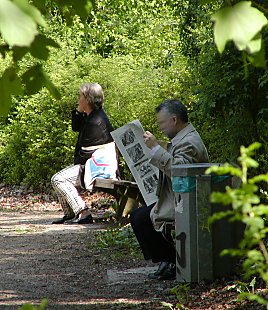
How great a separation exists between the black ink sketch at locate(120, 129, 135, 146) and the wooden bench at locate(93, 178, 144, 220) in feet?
6.85

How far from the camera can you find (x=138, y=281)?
7.80m

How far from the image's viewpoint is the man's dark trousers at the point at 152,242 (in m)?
7.91

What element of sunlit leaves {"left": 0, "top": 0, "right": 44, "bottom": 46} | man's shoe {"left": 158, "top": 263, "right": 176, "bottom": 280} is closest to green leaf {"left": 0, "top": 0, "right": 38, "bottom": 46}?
sunlit leaves {"left": 0, "top": 0, "right": 44, "bottom": 46}

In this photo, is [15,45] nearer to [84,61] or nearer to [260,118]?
[260,118]

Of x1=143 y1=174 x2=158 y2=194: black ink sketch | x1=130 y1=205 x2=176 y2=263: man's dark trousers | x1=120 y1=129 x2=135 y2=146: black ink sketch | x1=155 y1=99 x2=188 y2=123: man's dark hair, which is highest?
x1=155 y1=99 x2=188 y2=123: man's dark hair

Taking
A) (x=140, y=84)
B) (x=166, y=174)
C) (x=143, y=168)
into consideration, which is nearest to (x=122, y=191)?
(x=143, y=168)

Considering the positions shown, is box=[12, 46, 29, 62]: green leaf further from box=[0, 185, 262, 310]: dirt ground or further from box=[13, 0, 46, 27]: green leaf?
box=[0, 185, 262, 310]: dirt ground

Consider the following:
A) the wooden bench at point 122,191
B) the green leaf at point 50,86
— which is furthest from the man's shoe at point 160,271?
the green leaf at point 50,86

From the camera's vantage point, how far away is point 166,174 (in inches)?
296

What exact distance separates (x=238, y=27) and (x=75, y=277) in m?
6.41

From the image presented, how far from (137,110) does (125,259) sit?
7674 mm

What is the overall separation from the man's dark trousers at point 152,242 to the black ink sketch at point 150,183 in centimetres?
202

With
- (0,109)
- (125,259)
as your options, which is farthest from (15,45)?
(125,259)

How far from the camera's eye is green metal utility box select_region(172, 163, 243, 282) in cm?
702
